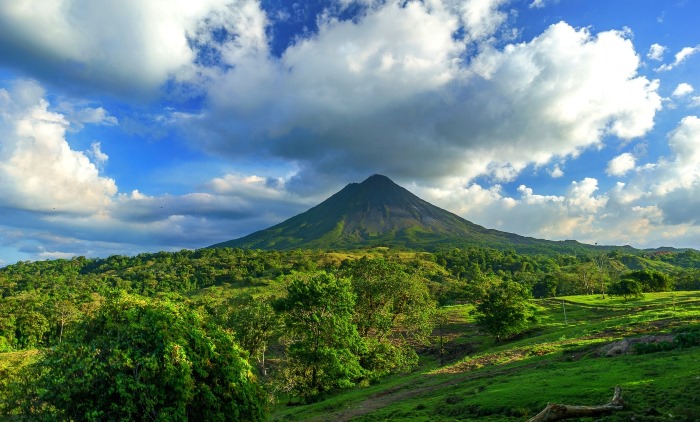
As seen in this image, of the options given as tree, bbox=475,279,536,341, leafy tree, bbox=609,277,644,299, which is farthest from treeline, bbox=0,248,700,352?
tree, bbox=475,279,536,341

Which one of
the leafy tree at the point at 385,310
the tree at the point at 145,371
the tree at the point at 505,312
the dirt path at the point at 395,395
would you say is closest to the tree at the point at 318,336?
the dirt path at the point at 395,395

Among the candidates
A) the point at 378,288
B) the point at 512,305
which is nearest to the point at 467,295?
the point at 512,305

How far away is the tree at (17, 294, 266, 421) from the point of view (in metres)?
16.0

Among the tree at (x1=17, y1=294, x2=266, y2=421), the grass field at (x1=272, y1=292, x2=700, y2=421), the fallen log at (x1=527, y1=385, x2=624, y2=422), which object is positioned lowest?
the grass field at (x1=272, y1=292, x2=700, y2=421)

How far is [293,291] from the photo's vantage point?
36.0m

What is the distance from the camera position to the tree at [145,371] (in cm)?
1596

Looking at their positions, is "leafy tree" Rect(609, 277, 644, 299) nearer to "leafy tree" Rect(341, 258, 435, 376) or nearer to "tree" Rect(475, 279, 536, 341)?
"tree" Rect(475, 279, 536, 341)

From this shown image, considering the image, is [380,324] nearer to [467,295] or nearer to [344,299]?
[344,299]

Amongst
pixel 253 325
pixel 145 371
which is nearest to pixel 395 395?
pixel 145 371

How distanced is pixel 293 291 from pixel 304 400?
38.7 ft

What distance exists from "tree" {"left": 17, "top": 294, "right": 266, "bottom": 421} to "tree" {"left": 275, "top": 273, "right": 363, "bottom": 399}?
43.3 ft

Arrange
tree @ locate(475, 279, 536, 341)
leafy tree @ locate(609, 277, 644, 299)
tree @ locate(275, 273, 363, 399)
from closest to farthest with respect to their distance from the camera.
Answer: tree @ locate(275, 273, 363, 399) < tree @ locate(475, 279, 536, 341) < leafy tree @ locate(609, 277, 644, 299)

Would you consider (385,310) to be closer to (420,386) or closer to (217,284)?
(420,386)

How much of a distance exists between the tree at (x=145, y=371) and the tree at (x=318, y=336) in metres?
13.2
